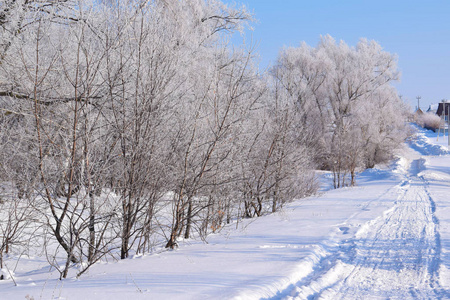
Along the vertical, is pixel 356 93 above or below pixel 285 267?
above

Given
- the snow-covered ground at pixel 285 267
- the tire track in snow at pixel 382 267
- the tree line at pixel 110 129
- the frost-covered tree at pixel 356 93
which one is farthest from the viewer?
the frost-covered tree at pixel 356 93

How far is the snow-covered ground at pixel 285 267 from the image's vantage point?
4.44 metres

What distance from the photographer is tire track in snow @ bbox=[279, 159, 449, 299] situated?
454 centimetres

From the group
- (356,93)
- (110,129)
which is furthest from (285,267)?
(356,93)

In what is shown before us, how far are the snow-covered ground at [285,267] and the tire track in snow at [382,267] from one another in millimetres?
12

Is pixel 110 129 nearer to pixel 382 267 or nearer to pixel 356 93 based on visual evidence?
pixel 382 267

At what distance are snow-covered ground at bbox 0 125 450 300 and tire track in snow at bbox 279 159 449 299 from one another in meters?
0.01

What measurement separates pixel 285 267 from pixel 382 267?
1.41 m

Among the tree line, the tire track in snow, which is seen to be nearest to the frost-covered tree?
the tire track in snow

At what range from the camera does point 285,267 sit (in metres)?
5.31

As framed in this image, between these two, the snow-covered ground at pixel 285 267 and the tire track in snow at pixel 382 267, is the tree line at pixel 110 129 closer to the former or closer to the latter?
the snow-covered ground at pixel 285 267

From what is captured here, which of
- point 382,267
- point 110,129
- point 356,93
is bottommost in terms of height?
point 382,267

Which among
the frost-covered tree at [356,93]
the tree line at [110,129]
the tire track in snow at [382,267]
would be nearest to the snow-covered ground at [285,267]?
the tire track in snow at [382,267]

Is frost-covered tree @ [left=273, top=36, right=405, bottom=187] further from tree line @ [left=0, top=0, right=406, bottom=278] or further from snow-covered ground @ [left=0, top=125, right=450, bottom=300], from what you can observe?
tree line @ [left=0, top=0, right=406, bottom=278]
